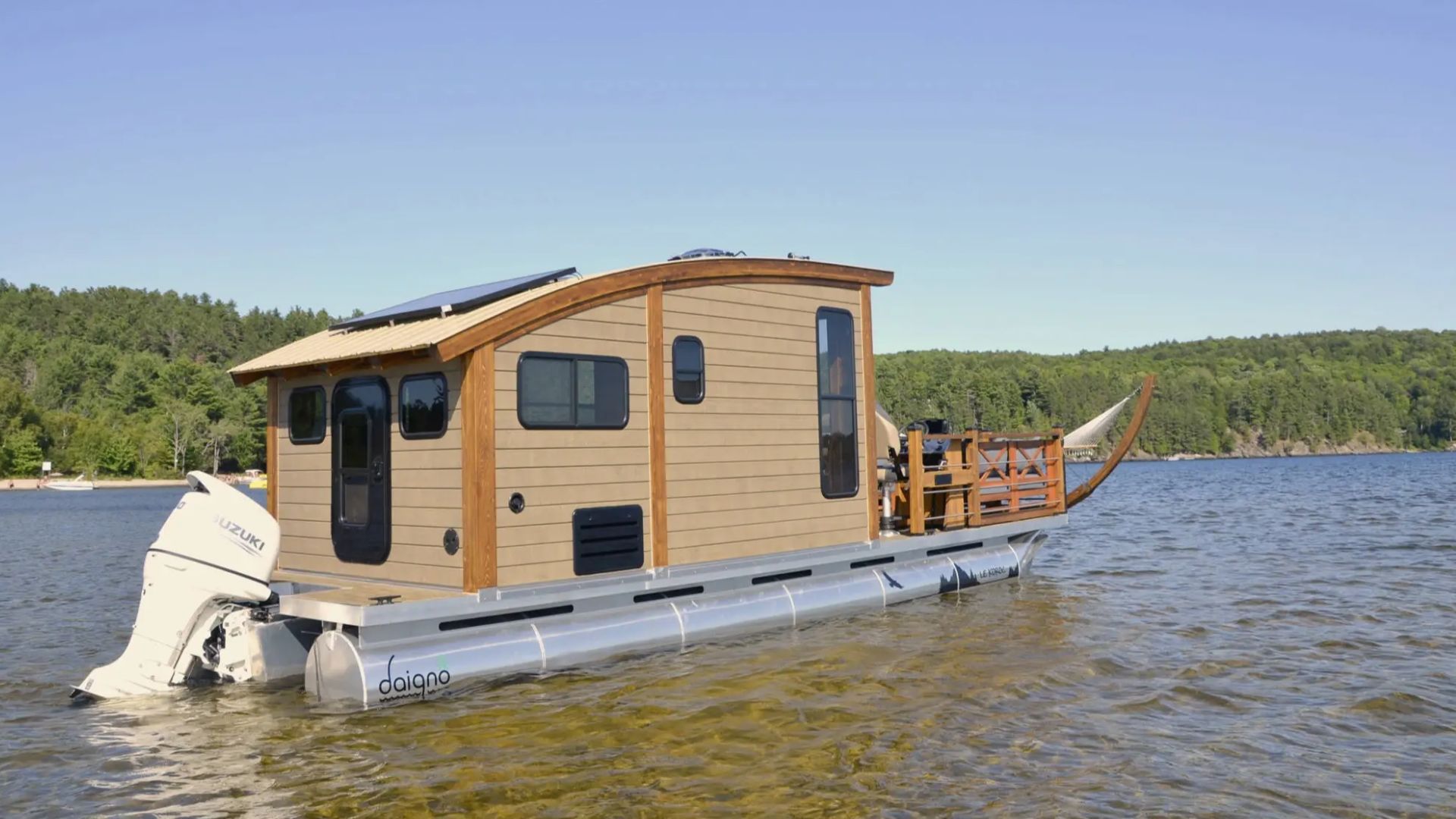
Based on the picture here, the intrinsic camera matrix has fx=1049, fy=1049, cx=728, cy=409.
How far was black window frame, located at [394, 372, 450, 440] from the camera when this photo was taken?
29.9 feet

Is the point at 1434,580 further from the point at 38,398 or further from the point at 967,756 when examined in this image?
the point at 38,398

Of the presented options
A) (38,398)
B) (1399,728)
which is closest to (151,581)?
(1399,728)

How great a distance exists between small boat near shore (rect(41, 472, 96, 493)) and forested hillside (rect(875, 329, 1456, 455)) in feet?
248

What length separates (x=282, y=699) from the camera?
8789 mm

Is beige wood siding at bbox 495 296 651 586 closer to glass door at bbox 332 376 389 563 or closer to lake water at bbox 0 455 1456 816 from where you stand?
lake water at bbox 0 455 1456 816

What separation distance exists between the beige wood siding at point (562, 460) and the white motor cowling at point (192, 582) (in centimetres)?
200

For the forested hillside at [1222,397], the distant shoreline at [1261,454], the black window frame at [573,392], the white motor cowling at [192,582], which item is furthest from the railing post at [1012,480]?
the distant shoreline at [1261,454]

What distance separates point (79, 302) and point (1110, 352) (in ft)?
500

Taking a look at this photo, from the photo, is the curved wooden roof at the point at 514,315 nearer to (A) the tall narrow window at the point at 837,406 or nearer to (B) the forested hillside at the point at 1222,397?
(A) the tall narrow window at the point at 837,406

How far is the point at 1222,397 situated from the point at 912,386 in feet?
127

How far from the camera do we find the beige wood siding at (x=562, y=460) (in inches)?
356

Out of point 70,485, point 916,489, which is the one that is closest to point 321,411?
point 916,489

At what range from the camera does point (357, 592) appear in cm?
891

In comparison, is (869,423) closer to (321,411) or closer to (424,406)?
(424,406)
